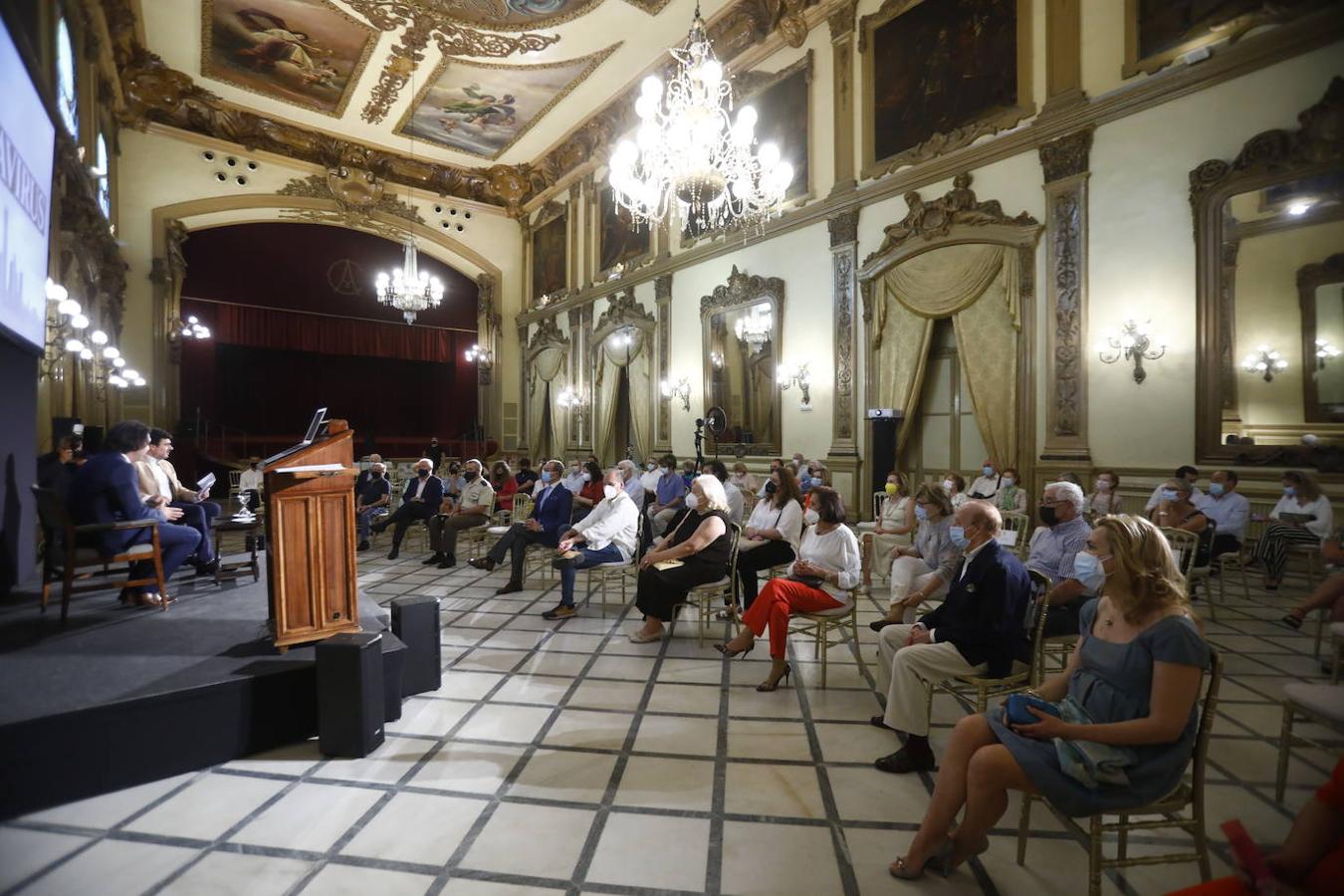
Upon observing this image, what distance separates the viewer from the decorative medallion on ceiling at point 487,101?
11.6 meters

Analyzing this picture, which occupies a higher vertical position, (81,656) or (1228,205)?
(1228,205)

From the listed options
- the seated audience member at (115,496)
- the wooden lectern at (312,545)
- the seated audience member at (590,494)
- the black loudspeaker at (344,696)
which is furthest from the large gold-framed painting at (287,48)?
the black loudspeaker at (344,696)

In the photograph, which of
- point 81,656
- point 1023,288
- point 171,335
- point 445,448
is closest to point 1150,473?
point 1023,288

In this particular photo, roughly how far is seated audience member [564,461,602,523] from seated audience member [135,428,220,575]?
11.4 ft

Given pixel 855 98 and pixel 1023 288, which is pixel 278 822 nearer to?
pixel 1023 288

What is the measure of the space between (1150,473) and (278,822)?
7313mm

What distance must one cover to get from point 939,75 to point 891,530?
5961 millimetres

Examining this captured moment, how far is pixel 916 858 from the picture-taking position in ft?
6.34

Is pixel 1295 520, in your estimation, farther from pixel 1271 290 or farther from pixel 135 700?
pixel 135 700

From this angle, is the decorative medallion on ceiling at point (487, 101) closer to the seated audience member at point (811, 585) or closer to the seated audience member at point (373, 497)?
the seated audience member at point (373, 497)

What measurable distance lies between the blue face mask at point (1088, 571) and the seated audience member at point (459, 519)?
233 inches

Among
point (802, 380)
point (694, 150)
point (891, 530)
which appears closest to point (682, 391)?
point (802, 380)

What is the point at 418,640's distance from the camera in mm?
3408

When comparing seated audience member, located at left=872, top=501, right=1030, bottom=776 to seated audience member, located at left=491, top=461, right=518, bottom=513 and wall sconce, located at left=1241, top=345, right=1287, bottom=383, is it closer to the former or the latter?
wall sconce, located at left=1241, top=345, right=1287, bottom=383
